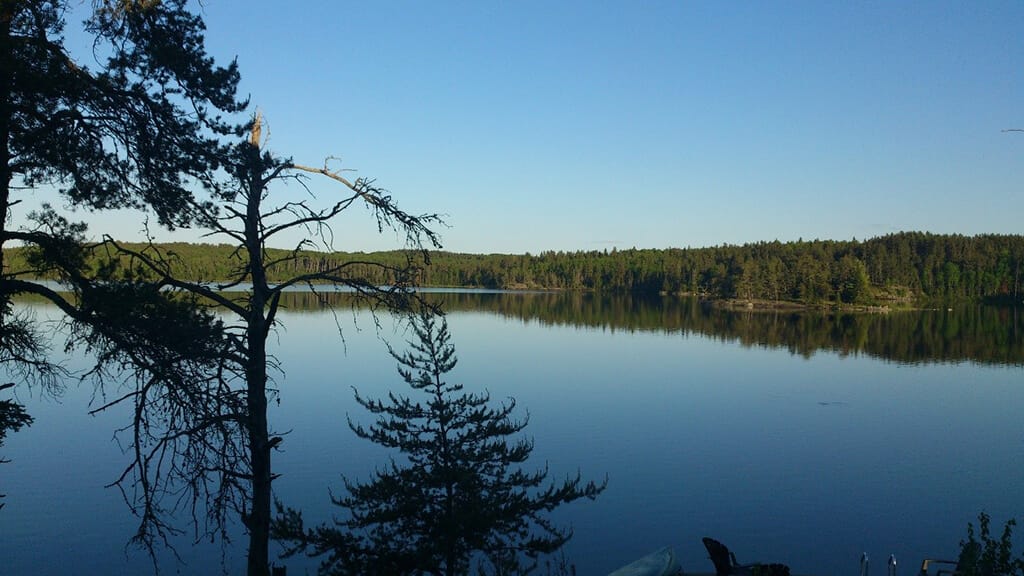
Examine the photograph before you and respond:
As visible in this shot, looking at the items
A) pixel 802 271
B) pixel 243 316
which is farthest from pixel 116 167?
pixel 802 271

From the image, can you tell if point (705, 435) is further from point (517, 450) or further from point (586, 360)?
point (586, 360)

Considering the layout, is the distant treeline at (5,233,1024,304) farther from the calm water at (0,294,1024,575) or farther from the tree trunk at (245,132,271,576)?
the tree trunk at (245,132,271,576)

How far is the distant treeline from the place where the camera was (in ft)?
370

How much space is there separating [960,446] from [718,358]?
23317 mm

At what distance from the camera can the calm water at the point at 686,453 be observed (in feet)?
51.8

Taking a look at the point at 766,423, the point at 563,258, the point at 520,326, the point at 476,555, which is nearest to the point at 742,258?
the point at 563,258

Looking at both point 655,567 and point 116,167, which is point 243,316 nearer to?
point 116,167

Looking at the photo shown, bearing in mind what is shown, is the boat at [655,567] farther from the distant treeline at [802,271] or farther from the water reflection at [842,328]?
the distant treeline at [802,271]

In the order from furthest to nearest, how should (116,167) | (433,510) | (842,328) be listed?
1. (842,328)
2. (433,510)
3. (116,167)

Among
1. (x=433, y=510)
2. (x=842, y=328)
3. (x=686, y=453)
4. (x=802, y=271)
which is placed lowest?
(x=686, y=453)

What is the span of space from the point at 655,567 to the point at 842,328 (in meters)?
70.8

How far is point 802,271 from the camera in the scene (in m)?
111

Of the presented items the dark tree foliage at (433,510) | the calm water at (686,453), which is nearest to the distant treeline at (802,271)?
the calm water at (686,453)

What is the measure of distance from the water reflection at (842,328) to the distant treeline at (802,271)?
1273 centimetres
